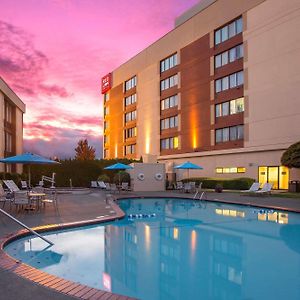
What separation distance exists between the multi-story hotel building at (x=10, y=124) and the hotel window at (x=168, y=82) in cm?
1790

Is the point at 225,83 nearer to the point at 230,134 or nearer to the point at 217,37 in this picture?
the point at 217,37

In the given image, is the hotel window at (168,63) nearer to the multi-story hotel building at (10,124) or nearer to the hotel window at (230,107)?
the hotel window at (230,107)

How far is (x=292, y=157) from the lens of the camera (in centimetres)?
2472

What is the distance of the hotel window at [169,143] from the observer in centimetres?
4256

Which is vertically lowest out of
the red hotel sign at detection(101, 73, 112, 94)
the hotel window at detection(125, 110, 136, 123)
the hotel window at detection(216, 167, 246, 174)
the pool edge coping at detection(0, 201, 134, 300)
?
the pool edge coping at detection(0, 201, 134, 300)

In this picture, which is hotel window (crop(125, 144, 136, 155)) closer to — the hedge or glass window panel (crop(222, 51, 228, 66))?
the hedge

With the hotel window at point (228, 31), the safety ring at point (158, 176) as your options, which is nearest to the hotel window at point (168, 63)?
the hotel window at point (228, 31)

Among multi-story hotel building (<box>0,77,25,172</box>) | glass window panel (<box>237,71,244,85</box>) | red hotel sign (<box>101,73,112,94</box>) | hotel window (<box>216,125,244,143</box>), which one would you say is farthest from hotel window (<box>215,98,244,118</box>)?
red hotel sign (<box>101,73,112,94</box>)

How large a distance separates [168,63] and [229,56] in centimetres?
1173

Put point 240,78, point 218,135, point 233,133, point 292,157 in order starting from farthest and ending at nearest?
point 218,135, point 233,133, point 240,78, point 292,157

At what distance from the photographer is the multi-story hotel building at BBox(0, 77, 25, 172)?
111 feet

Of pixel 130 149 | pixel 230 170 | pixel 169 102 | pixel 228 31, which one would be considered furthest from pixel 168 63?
pixel 230 170

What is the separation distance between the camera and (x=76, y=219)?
477 inches

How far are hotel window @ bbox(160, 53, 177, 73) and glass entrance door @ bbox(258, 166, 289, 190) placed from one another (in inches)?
735
